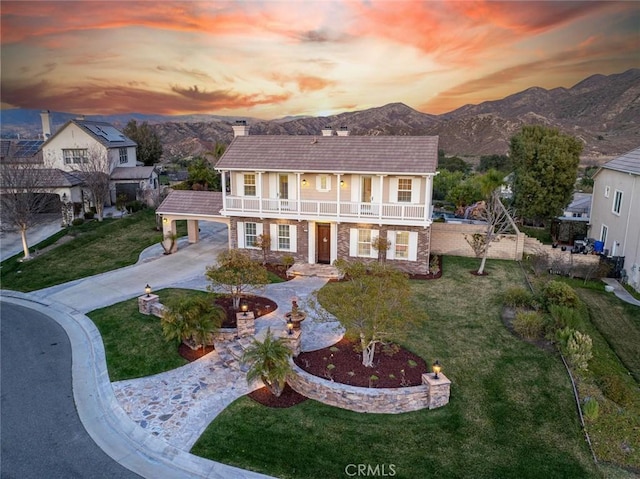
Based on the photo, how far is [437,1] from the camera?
34.8 m

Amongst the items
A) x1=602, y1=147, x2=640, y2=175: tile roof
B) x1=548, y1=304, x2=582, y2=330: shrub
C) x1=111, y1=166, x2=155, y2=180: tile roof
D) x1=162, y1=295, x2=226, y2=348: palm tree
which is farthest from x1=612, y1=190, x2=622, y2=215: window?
x1=111, y1=166, x2=155, y2=180: tile roof

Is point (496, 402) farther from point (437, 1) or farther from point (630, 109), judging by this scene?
point (630, 109)

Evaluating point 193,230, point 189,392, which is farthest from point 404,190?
point 193,230

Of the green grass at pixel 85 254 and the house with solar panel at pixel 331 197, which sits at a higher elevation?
the house with solar panel at pixel 331 197

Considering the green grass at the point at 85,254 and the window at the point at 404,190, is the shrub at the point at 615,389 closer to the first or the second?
the window at the point at 404,190

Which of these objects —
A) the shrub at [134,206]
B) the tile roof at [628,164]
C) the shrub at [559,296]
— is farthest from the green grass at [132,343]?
the tile roof at [628,164]

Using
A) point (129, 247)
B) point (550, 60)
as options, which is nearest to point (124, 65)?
point (129, 247)

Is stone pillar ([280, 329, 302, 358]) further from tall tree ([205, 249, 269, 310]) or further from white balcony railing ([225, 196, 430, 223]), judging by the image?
white balcony railing ([225, 196, 430, 223])

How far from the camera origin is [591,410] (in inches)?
393

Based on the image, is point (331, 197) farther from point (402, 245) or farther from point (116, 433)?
point (116, 433)

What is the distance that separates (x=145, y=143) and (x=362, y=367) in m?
42.5

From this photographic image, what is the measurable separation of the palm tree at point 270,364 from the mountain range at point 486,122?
5396cm

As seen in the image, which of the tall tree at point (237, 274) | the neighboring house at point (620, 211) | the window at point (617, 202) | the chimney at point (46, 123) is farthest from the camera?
the chimney at point (46, 123)

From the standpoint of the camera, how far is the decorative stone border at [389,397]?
409 inches
